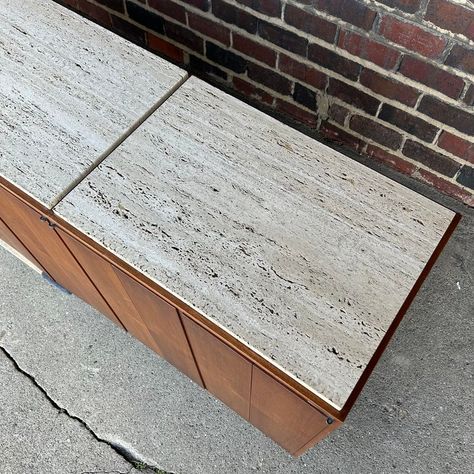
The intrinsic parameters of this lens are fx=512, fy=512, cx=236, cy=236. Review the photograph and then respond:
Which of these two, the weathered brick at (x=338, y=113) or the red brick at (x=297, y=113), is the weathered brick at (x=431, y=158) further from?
the red brick at (x=297, y=113)

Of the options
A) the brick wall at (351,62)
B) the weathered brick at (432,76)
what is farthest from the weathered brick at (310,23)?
the weathered brick at (432,76)

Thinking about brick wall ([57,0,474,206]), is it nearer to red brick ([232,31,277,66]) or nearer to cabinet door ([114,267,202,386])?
red brick ([232,31,277,66])

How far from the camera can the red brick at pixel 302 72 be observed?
69.9 inches

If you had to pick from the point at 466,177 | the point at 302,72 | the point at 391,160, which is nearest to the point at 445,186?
the point at 466,177

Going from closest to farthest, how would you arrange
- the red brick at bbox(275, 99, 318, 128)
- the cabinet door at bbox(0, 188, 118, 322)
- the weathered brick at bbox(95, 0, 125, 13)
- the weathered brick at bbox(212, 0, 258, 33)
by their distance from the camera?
the cabinet door at bbox(0, 188, 118, 322) → the weathered brick at bbox(212, 0, 258, 33) → the red brick at bbox(275, 99, 318, 128) → the weathered brick at bbox(95, 0, 125, 13)

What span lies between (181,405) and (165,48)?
141 cm

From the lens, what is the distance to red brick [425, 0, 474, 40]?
1.32 meters

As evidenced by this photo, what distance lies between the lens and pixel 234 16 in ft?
5.85

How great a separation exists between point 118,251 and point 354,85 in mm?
1090

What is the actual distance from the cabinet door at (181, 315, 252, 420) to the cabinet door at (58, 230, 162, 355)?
20 centimetres

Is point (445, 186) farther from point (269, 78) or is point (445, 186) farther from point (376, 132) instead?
point (269, 78)

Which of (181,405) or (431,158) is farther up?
(431,158)

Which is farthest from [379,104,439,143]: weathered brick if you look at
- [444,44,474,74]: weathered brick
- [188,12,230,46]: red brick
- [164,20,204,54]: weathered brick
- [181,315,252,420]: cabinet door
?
[181,315,252,420]: cabinet door

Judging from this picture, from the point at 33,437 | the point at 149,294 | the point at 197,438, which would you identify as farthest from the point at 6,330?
the point at 149,294
